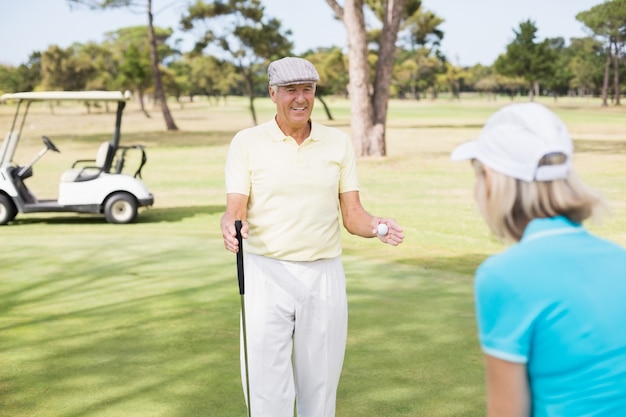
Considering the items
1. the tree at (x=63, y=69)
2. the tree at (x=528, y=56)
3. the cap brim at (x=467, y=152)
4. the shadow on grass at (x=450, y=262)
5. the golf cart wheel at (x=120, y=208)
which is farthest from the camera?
the tree at (x=63, y=69)

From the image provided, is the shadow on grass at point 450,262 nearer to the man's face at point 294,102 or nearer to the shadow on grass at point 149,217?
the shadow on grass at point 149,217

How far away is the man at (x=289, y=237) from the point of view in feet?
10.6

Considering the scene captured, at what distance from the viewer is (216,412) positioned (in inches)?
161

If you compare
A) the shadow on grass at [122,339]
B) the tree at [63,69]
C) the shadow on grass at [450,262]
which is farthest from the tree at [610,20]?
the tree at [63,69]

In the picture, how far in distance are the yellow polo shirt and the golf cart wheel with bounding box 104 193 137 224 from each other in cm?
840

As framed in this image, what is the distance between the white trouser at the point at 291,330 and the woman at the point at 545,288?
1.63 meters

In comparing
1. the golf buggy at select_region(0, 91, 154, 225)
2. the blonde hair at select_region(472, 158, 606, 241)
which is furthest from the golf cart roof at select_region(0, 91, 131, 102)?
the blonde hair at select_region(472, 158, 606, 241)

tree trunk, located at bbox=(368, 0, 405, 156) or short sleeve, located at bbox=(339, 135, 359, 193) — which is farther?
tree trunk, located at bbox=(368, 0, 405, 156)

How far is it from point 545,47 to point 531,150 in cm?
7010

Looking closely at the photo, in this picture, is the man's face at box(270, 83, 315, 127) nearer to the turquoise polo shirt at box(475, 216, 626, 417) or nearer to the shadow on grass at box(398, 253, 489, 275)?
the turquoise polo shirt at box(475, 216, 626, 417)

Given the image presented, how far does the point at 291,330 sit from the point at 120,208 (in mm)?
8552

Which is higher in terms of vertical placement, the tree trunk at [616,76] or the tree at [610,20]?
the tree at [610,20]

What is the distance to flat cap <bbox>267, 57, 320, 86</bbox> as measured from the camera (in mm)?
3242

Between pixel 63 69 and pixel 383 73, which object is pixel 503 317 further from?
pixel 63 69
